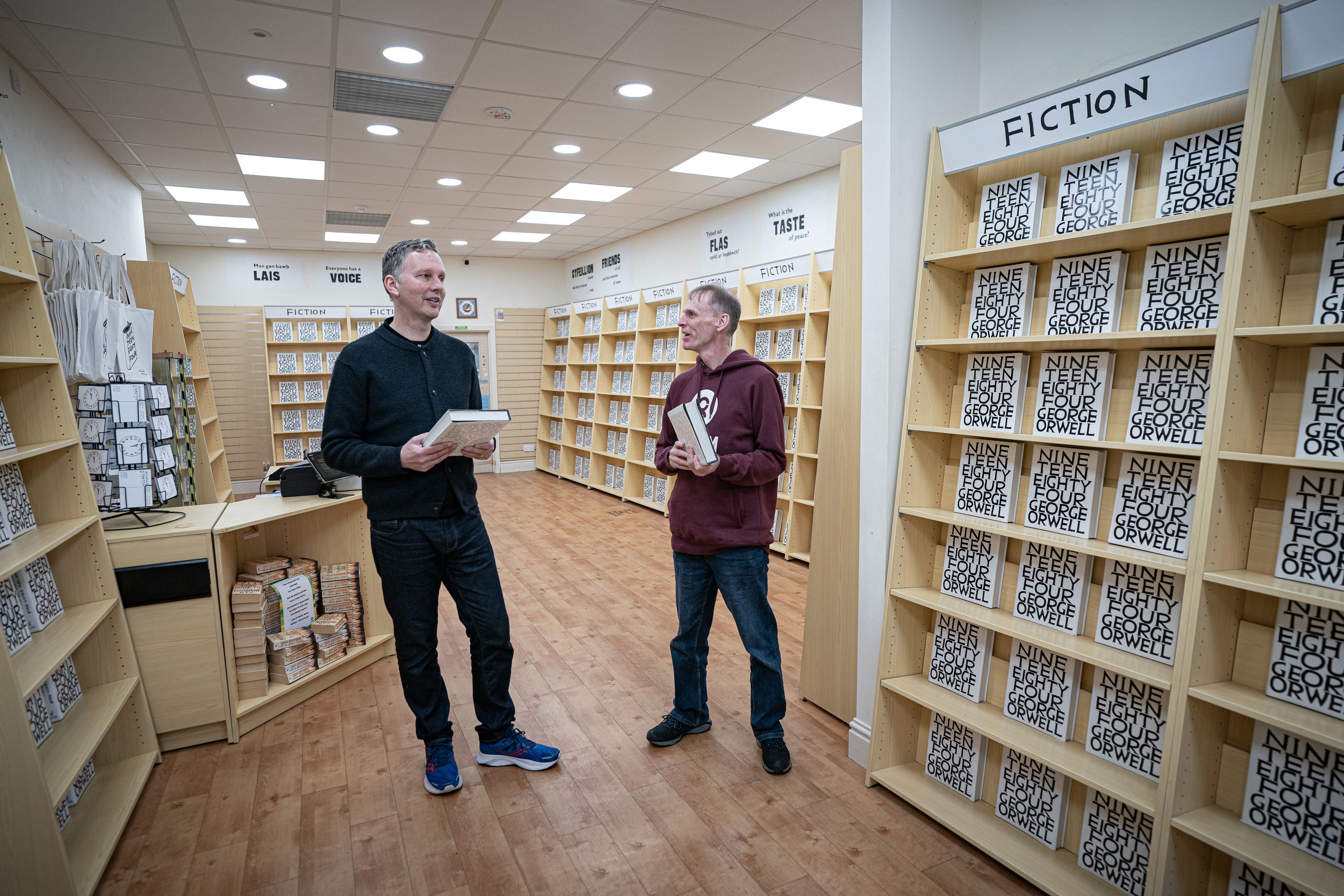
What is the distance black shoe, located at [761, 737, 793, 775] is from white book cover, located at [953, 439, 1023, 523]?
1.10m

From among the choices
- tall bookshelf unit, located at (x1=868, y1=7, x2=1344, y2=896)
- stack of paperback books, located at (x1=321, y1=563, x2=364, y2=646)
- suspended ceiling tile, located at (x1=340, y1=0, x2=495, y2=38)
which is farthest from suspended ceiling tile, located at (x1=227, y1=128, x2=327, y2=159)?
tall bookshelf unit, located at (x1=868, y1=7, x2=1344, y2=896)

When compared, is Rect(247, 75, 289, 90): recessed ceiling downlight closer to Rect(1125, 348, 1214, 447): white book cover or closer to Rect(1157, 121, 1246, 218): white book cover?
Rect(1157, 121, 1246, 218): white book cover

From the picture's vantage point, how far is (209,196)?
6.71 meters

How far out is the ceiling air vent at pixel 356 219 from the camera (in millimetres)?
7598

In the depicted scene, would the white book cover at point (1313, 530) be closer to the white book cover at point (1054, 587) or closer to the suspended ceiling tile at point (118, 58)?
the white book cover at point (1054, 587)

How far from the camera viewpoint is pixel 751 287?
659 centimetres

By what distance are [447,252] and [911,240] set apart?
29.9ft

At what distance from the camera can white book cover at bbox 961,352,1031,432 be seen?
2264 mm

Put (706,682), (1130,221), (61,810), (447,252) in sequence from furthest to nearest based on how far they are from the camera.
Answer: (447,252), (706,682), (61,810), (1130,221)

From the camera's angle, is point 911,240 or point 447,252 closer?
point 911,240

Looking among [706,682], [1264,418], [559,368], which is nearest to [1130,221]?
[1264,418]

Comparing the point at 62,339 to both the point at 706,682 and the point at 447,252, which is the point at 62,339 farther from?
the point at 447,252

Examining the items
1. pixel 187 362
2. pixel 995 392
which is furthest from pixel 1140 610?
pixel 187 362

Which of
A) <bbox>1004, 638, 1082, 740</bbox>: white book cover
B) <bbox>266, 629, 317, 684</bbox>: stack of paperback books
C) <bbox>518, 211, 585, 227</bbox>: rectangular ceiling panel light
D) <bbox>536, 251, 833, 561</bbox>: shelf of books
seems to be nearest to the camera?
→ <bbox>1004, 638, 1082, 740</bbox>: white book cover
